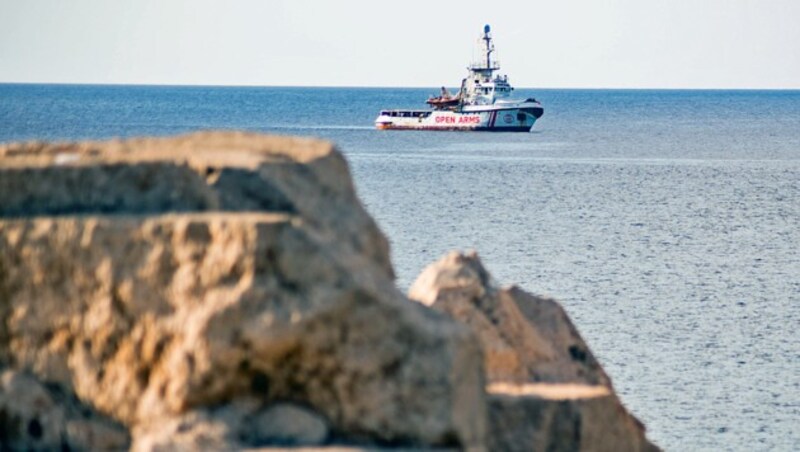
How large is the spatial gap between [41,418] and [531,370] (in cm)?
359

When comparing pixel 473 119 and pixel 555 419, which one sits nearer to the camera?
pixel 555 419

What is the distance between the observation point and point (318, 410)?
304 inches

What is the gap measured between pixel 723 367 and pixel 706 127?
405 feet

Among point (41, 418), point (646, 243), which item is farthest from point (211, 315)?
point (646, 243)

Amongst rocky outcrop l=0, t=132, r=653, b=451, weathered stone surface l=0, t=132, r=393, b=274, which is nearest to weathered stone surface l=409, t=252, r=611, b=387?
rocky outcrop l=0, t=132, r=653, b=451

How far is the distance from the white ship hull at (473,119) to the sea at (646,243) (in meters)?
8.27

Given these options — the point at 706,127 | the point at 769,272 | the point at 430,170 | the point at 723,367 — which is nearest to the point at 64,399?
the point at 723,367

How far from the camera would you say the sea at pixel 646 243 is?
25.7m

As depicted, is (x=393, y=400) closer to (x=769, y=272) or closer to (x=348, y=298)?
(x=348, y=298)

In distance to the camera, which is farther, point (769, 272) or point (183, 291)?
point (769, 272)

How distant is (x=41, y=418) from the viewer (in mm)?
8109

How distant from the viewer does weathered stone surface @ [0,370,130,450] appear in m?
8.02

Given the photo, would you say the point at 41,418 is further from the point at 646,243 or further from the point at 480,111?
the point at 480,111

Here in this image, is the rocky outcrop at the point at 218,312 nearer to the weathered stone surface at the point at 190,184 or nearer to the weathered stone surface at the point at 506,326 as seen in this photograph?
the weathered stone surface at the point at 190,184
